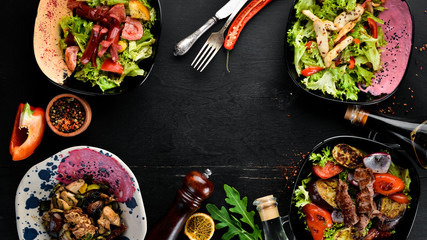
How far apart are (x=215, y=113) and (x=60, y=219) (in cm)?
117

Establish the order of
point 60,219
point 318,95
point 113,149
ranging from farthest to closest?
1. point 113,149
2. point 318,95
3. point 60,219

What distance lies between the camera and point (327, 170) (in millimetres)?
2211

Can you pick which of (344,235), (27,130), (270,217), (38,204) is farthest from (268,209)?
(27,130)

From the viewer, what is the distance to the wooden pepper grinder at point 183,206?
2.10m

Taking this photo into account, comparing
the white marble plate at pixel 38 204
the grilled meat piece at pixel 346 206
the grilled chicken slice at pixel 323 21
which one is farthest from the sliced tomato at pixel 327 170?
the white marble plate at pixel 38 204

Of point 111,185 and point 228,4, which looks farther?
point 228,4

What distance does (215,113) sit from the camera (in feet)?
7.91

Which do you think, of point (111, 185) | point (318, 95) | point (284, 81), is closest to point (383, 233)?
point (318, 95)

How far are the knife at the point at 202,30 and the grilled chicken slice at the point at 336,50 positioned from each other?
0.69 meters

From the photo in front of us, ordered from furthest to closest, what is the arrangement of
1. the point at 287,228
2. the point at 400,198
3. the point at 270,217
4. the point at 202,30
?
1. the point at 287,228
2. the point at 202,30
3. the point at 400,198
4. the point at 270,217

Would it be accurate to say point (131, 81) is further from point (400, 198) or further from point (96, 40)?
point (400, 198)

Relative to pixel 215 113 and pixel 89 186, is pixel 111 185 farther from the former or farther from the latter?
pixel 215 113

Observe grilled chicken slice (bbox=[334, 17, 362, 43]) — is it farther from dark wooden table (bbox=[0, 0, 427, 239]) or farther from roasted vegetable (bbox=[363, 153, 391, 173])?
roasted vegetable (bbox=[363, 153, 391, 173])

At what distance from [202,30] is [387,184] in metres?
1.53
